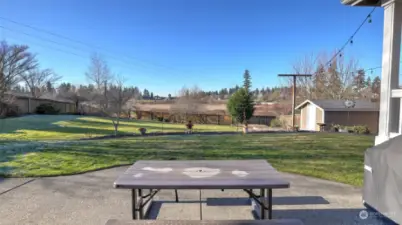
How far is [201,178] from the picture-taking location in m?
2.07

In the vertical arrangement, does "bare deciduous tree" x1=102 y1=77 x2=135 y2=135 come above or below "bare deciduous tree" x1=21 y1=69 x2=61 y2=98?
below

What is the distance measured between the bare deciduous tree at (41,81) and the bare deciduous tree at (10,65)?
10.8 metres

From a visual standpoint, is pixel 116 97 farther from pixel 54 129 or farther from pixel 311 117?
pixel 311 117

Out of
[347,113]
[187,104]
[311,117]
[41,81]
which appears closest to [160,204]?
[347,113]

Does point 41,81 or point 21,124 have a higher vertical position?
point 41,81

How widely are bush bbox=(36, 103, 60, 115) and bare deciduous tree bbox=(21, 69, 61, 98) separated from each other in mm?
8202

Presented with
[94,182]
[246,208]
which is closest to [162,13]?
[94,182]

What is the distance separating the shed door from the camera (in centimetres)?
2000

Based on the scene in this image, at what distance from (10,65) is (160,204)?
23.4 m

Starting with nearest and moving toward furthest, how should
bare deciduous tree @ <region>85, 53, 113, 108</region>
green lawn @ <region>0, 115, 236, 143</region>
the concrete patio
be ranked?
the concrete patio < green lawn @ <region>0, 115, 236, 143</region> < bare deciduous tree @ <region>85, 53, 113, 108</region>

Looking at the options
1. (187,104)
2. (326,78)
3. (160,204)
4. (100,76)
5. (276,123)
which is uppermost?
(326,78)

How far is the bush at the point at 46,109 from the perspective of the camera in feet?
81.2

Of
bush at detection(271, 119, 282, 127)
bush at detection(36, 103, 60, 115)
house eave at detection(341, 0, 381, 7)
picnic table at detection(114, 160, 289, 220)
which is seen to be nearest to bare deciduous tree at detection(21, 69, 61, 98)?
bush at detection(36, 103, 60, 115)

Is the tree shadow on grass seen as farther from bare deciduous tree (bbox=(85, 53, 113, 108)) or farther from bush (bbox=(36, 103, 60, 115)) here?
bush (bbox=(36, 103, 60, 115))
